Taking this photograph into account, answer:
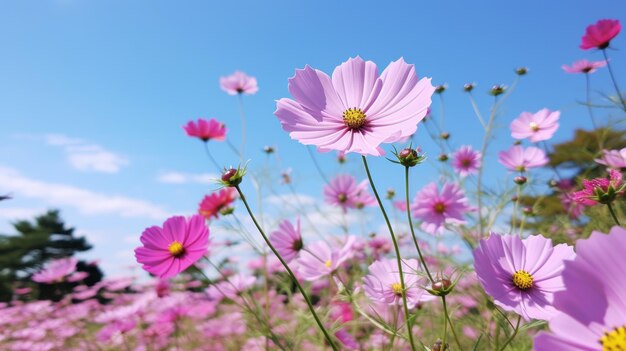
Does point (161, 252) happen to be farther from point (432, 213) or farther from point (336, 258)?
point (432, 213)

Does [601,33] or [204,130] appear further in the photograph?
[204,130]

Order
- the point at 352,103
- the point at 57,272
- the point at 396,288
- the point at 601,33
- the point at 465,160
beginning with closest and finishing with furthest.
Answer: the point at 352,103 < the point at 396,288 < the point at 601,33 < the point at 465,160 < the point at 57,272

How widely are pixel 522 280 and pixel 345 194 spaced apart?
1.09 m

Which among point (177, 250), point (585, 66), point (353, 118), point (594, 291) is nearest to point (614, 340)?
point (594, 291)

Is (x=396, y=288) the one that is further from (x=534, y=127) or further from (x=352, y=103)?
(x=534, y=127)

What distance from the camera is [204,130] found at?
1521 mm

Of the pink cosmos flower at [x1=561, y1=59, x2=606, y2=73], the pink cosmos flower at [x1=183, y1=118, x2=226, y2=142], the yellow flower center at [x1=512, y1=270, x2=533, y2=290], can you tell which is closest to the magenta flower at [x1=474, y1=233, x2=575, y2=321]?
the yellow flower center at [x1=512, y1=270, x2=533, y2=290]

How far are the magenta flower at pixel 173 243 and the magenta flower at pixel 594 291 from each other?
47 cm

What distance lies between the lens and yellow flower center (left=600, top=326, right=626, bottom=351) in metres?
0.27

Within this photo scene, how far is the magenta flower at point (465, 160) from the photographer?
5.11ft

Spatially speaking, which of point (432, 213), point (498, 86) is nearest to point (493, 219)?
point (432, 213)

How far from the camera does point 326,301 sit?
1844 millimetres

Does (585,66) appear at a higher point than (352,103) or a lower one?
higher

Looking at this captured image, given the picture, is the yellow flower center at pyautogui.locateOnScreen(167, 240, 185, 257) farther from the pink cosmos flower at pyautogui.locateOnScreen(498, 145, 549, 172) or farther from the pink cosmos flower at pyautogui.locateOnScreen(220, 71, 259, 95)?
the pink cosmos flower at pyautogui.locateOnScreen(220, 71, 259, 95)
